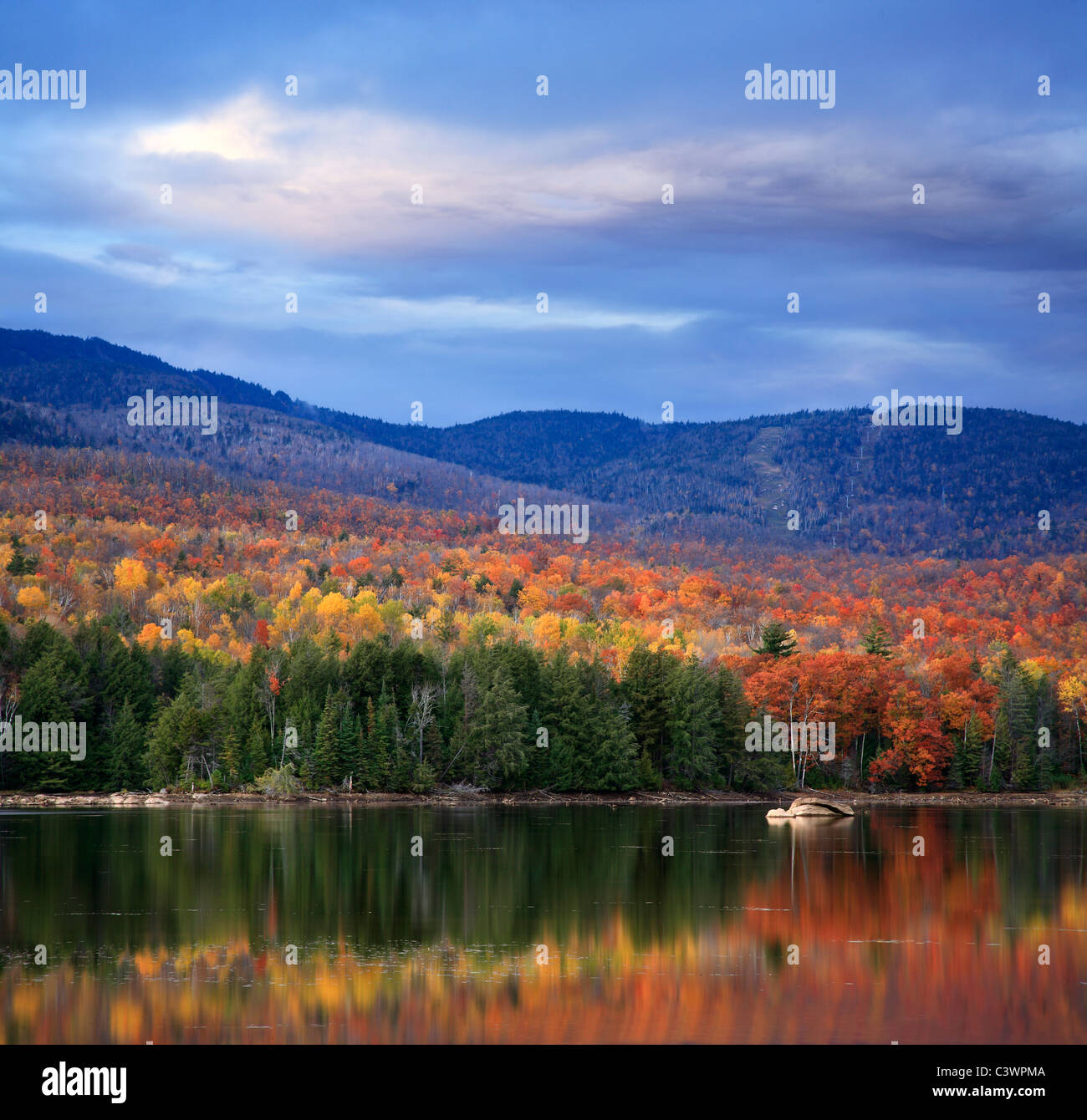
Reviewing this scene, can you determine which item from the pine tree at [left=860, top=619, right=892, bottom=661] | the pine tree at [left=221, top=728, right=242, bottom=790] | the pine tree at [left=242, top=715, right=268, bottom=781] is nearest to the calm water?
the pine tree at [left=221, top=728, right=242, bottom=790]

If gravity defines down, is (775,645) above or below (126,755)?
above

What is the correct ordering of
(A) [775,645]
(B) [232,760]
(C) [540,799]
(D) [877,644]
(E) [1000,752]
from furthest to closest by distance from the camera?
(D) [877,644]
(A) [775,645]
(E) [1000,752]
(C) [540,799]
(B) [232,760]

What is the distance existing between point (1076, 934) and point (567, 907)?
12501 mm

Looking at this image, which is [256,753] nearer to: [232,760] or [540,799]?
[232,760]

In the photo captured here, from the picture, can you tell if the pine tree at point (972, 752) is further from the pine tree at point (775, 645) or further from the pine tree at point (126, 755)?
the pine tree at point (126, 755)

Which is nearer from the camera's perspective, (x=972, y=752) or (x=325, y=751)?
(x=325, y=751)

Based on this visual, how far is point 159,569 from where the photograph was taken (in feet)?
494

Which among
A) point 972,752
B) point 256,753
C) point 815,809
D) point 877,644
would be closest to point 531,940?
point 815,809

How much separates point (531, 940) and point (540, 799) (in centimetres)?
5834

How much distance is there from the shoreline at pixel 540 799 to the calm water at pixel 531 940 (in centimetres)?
2438

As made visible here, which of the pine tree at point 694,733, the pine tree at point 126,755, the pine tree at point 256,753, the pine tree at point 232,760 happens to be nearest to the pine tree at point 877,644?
the pine tree at point 694,733

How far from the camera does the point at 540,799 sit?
87.2 metres

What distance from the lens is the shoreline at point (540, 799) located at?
7719 centimetres
